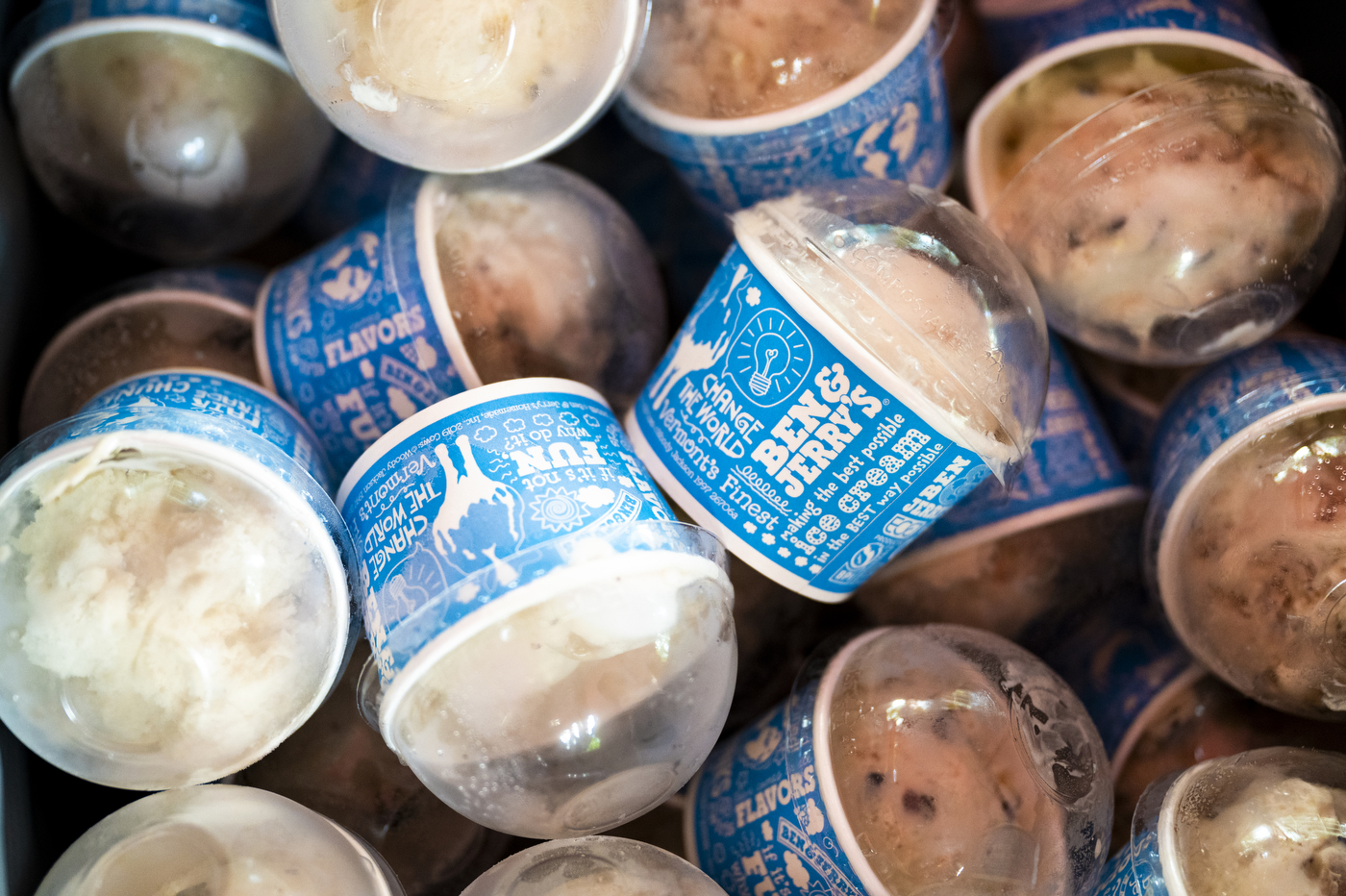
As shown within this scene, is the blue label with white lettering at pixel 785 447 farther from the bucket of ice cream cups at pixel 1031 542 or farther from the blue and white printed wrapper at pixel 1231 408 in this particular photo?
the blue and white printed wrapper at pixel 1231 408

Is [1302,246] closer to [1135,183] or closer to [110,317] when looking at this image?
[1135,183]

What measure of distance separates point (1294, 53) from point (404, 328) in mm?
1097

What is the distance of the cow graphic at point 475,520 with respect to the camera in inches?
27.4

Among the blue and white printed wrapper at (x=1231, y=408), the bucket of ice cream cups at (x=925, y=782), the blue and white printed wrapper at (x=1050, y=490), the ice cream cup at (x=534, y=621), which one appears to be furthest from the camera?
the blue and white printed wrapper at (x=1050, y=490)

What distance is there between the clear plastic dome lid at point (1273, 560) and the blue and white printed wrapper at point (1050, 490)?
0.10 meters

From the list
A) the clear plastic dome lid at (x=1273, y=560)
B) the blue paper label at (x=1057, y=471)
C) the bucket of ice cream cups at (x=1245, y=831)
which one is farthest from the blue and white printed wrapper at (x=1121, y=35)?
the bucket of ice cream cups at (x=1245, y=831)

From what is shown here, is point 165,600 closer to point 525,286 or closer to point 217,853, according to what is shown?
point 217,853

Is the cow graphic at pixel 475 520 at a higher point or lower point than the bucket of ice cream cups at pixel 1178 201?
lower

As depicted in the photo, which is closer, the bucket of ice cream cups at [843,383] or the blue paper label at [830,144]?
the bucket of ice cream cups at [843,383]

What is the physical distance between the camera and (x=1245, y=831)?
738 mm

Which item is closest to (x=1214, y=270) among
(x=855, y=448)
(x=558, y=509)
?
(x=855, y=448)

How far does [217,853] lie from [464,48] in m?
0.64

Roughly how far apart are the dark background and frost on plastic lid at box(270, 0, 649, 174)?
40 centimetres

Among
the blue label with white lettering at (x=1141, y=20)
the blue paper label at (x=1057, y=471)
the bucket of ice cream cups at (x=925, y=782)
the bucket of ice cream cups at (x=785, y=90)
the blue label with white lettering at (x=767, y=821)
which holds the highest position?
the blue label with white lettering at (x=1141, y=20)
